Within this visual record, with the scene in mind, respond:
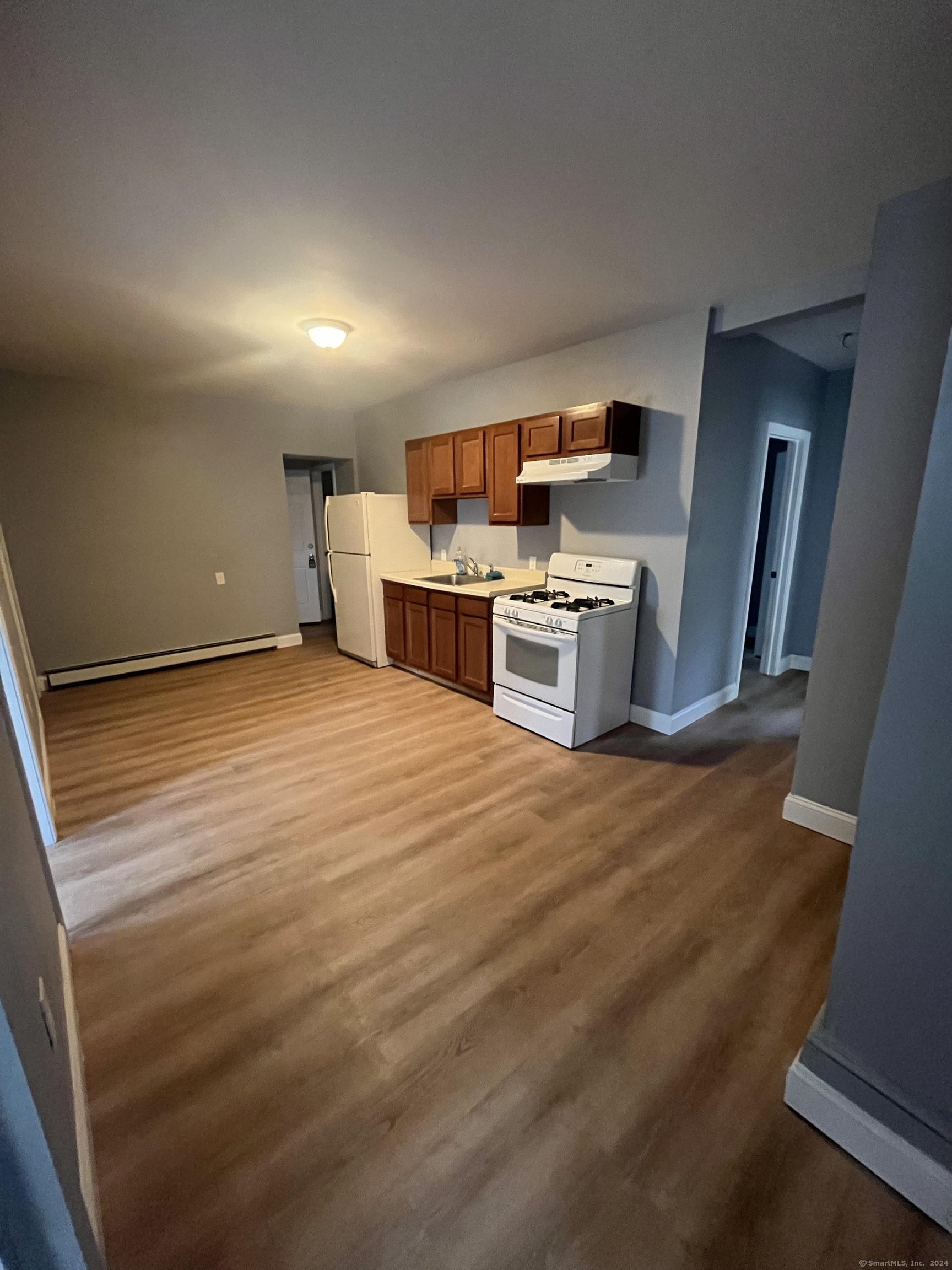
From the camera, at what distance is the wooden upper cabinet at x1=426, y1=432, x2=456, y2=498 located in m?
4.15

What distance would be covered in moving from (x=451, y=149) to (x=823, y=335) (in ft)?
9.44

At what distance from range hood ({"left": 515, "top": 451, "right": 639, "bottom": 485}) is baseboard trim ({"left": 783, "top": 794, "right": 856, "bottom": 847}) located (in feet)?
6.76

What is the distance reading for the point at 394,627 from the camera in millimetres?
4730

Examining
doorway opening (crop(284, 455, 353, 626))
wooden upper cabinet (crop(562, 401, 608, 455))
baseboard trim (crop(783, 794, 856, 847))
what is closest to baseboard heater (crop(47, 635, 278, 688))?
doorway opening (crop(284, 455, 353, 626))

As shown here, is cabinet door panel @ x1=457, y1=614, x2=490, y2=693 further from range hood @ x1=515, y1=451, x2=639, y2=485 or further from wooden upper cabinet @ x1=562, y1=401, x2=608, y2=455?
wooden upper cabinet @ x1=562, y1=401, x2=608, y2=455

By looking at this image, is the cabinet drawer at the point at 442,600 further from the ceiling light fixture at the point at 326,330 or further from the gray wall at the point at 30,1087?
the gray wall at the point at 30,1087

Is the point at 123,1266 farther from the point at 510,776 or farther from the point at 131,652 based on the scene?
the point at 131,652

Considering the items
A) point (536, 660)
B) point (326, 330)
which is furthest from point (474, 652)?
point (326, 330)

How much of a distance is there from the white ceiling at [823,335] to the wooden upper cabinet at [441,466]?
7.51ft

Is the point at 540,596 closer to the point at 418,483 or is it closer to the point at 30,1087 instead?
the point at 418,483

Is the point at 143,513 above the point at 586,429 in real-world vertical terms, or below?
below

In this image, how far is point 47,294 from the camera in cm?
260

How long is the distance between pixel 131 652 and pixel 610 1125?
5207 mm

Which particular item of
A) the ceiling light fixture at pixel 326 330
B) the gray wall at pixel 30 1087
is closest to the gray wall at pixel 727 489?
the ceiling light fixture at pixel 326 330
